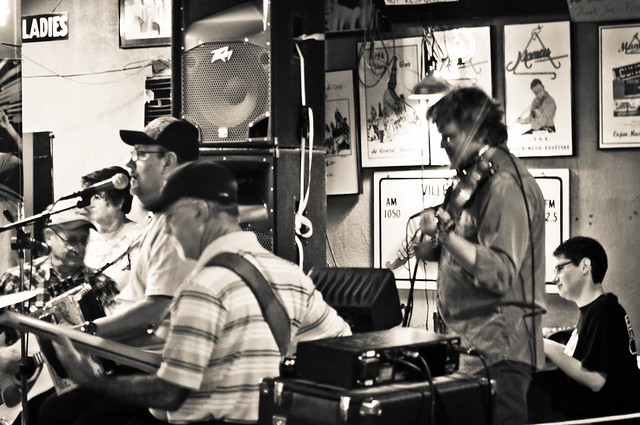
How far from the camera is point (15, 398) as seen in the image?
17.0 ft

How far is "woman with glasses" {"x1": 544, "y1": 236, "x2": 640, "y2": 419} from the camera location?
4.35 metres

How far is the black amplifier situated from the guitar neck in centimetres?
60

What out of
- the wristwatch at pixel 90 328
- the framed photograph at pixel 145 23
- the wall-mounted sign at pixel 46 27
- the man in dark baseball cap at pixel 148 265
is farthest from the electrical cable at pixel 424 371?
the wall-mounted sign at pixel 46 27

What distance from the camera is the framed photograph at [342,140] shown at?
5.48m

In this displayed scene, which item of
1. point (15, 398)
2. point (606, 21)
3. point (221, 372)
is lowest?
point (15, 398)

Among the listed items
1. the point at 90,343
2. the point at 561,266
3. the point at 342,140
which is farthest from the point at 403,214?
the point at 90,343

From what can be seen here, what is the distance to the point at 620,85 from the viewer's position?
4918 millimetres

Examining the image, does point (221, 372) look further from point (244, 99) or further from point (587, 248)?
point (587, 248)

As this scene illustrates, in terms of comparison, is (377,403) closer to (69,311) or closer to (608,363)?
(69,311)

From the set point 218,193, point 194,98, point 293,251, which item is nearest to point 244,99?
point 194,98

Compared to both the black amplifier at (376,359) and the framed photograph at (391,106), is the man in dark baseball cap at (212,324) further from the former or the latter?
the framed photograph at (391,106)

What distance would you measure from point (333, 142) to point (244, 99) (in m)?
1.51

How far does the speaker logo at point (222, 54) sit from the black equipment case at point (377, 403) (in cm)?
199

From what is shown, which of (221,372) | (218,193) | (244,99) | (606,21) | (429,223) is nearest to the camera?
(221,372)
